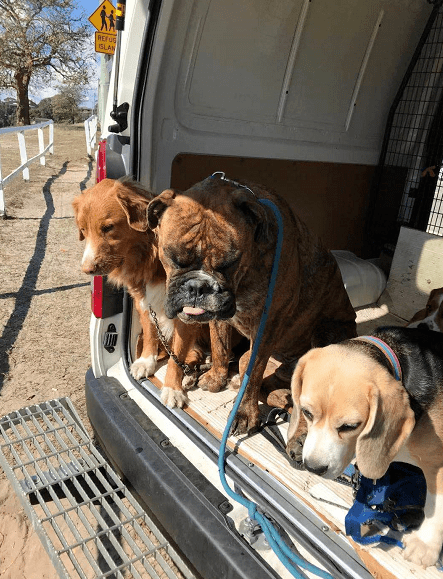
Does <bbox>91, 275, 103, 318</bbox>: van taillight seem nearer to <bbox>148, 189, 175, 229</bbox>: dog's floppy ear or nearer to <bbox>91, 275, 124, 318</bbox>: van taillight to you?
<bbox>91, 275, 124, 318</bbox>: van taillight

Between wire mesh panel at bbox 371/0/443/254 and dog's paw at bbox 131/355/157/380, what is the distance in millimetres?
3056

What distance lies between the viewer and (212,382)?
10.7 feet

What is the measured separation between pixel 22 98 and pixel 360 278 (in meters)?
31.9

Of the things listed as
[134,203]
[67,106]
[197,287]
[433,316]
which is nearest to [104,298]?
[134,203]

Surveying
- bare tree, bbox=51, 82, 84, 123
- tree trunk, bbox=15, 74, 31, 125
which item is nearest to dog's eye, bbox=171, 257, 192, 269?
tree trunk, bbox=15, 74, 31, 125

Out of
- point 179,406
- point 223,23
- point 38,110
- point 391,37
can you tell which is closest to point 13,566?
point 179,406

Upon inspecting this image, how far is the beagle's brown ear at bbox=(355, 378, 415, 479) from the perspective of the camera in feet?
5.84

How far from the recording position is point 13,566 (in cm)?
273

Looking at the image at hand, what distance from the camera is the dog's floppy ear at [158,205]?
2428 mm

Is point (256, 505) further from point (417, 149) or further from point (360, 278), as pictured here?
point (417, 149)

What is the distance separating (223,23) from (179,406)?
2420 millimetres

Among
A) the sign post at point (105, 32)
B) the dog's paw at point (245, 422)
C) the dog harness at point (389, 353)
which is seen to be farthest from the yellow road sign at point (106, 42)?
the dog harness at point (389, 353)

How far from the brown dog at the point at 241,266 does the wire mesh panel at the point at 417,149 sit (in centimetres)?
211

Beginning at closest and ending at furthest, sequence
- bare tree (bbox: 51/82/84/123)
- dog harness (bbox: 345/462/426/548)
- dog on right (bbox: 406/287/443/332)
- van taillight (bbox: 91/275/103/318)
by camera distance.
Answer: dog harness (bbox: 345/462/426/548) → van taillight (bbox: 91/275/103/318) → dog on right (bbox: 406/287/443/332) → bare tree (bbox: 51/82/84/123)
